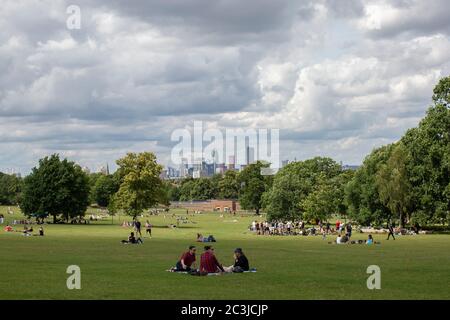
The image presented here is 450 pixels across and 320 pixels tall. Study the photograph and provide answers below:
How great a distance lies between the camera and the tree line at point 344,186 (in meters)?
82.1

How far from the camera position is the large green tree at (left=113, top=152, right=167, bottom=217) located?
362 feet

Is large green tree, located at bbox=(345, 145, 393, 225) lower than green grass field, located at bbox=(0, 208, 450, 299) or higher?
higher

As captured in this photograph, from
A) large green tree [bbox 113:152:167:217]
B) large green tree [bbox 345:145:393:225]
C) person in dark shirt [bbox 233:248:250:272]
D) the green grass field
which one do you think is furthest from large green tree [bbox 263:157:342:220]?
person in dark shirt [bbox 233:248:250:272]

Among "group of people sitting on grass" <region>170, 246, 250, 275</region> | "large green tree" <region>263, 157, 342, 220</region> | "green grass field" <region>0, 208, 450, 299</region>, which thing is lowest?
"green grass field" <region>0, 208, 450, 299</region>

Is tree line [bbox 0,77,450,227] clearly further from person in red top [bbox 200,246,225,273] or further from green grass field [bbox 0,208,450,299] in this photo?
person in red top [bbox 200,246,225,273]

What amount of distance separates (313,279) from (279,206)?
3209 inches

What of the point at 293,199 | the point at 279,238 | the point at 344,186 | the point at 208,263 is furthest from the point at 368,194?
the point at 208,263

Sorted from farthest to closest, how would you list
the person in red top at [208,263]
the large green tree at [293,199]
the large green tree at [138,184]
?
the large green tree at [138,184], the large green tree at [293,199], the person in red top at [208,263]

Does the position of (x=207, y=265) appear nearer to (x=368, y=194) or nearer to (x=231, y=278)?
(x=231, y=278)

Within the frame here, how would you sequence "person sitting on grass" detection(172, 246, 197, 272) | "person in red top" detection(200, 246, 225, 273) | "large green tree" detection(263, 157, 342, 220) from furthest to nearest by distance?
"large green tree" detection(263, 157, 342, 220) < "person sitting on grass" detection(172, 246, 197, 272) < "person in red top" detection(200, 246, 225, 273)

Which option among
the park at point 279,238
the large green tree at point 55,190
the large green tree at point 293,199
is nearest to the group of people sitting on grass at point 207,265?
the park at point 279,238

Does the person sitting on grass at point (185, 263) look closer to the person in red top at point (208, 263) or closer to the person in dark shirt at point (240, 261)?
the person in red top at point (208, 263)
